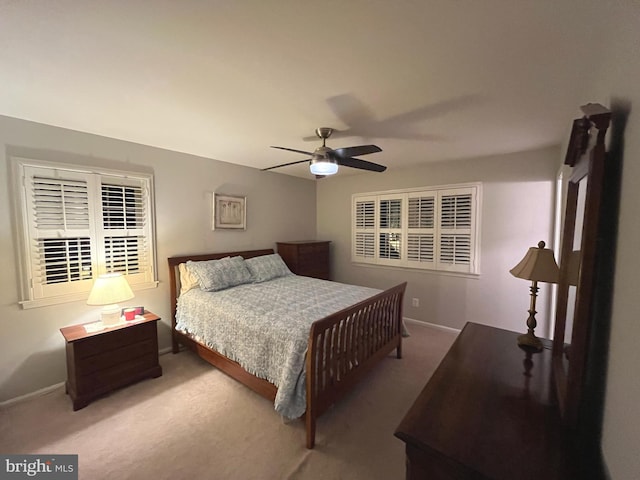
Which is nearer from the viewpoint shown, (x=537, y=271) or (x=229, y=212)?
(x=537, y=271)

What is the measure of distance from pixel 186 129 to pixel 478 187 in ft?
11.4

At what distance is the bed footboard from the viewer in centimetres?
182

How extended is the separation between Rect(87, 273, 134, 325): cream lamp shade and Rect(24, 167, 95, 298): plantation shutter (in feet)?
1.10

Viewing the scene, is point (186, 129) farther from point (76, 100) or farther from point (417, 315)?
point (417, 315)

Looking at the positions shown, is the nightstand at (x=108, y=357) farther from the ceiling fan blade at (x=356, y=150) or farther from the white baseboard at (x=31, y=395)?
the ceiling fan blade at (x=356, y=150)

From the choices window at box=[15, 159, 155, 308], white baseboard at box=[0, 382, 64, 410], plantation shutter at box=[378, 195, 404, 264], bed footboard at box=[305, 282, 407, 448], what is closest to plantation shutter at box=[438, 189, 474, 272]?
plantation shutter at box=[378, 195, 404, 264]

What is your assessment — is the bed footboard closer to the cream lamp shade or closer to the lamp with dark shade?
the lamp with dark shade

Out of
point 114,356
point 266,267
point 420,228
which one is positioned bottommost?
point 114,356

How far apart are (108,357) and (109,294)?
1.85ft

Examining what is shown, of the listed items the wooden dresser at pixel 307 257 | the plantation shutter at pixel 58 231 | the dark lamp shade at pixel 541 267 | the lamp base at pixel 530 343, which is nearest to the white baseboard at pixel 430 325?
the wooden dresser at pixel 307 257

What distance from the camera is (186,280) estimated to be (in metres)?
3.15

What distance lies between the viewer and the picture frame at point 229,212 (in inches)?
143

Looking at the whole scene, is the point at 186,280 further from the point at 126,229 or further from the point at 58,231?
the point at 58,231

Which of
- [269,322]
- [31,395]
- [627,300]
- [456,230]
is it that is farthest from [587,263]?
[31,395]
